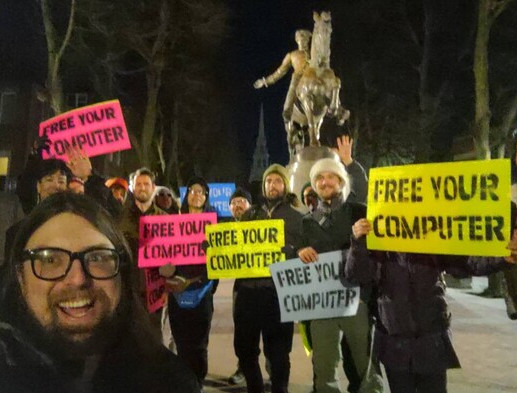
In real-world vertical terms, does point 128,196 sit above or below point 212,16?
below

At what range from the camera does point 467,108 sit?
80.6ft

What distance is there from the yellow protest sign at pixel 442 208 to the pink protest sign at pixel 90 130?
124 inches

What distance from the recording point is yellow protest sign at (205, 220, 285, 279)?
509 centimetres

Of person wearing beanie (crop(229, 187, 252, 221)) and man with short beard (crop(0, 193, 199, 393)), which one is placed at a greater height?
person wearing beanie (crop(229, 187, 252, 221))

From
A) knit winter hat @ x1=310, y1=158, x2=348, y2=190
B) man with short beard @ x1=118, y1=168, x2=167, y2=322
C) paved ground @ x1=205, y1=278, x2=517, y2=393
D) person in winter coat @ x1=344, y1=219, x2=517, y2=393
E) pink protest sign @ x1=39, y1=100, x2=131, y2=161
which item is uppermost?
pink protest sign @ x1=39, y1=100, x2=131, y2=161

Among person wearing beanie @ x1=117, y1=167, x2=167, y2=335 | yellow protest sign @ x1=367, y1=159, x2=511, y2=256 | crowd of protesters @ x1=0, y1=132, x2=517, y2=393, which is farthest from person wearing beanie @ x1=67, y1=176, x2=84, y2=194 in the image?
yellow protest sign @ x1=367, y1=159, x2=511, y2=256

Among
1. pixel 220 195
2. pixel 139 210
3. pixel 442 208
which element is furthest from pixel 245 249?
pixel 220 195

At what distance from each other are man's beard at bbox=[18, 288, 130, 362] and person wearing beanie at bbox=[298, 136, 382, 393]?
2.70 m

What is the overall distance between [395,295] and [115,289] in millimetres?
2163

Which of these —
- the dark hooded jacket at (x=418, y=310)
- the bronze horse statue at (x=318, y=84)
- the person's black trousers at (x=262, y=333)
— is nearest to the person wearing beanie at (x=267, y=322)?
the person's black trousers at (x=262, y=333)

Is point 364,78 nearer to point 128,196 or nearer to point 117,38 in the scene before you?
point 117,38

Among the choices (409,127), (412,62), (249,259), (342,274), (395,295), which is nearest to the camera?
(395,295)

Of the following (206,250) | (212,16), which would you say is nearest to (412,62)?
(212,16)

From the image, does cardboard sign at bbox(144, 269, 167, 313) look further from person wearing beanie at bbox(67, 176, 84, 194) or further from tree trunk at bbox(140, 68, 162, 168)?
tree trunk at bbox(140, 68, 162, 168)
